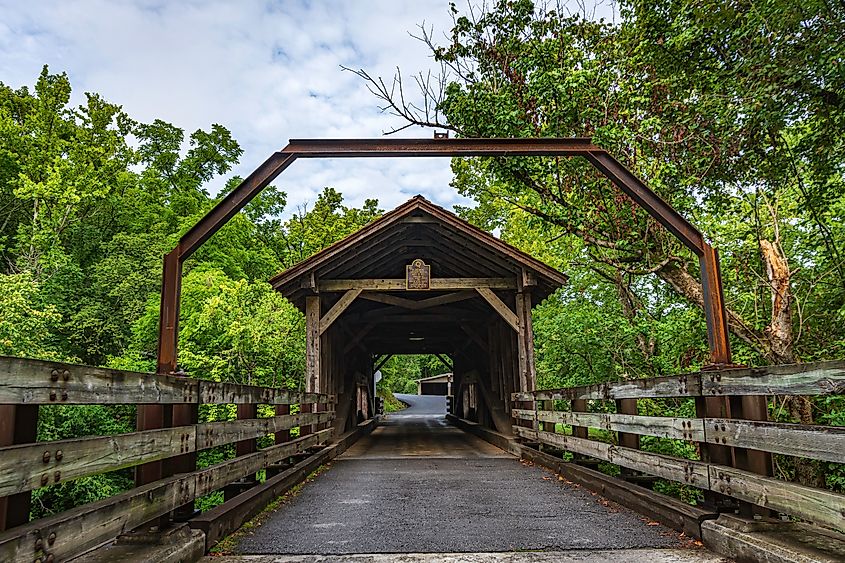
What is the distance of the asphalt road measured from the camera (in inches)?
135

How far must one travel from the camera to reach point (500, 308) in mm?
9812

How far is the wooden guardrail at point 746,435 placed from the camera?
2494 mm

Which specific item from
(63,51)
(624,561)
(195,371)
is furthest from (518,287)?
(63,51)

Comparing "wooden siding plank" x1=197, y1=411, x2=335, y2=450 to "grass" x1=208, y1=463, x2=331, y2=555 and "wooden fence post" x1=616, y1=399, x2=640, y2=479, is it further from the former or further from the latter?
"wooden fence post" x1=616, y1=399, x2=640, y2=479

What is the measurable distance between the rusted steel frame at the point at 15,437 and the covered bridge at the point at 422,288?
290 inches

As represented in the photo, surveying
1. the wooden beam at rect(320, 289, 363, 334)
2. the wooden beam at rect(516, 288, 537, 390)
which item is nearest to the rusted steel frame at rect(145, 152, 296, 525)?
the wooden beam at rect(320, 289, 363, 334)

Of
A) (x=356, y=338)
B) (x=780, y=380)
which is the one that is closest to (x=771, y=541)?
(x=780, y=380)

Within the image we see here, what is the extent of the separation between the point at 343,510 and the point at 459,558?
1670mm

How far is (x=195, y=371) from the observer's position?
15938 millimetres

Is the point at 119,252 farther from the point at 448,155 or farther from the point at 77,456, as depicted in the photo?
the point at 77,456

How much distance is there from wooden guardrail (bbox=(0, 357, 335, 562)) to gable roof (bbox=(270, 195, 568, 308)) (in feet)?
18.8

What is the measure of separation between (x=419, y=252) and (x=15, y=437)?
9127 millimetres

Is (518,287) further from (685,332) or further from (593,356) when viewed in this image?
(593,356)

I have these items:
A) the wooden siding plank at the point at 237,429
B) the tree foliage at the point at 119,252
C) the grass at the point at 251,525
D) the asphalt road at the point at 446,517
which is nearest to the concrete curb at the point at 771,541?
the asphalt road at the point at 446,517
